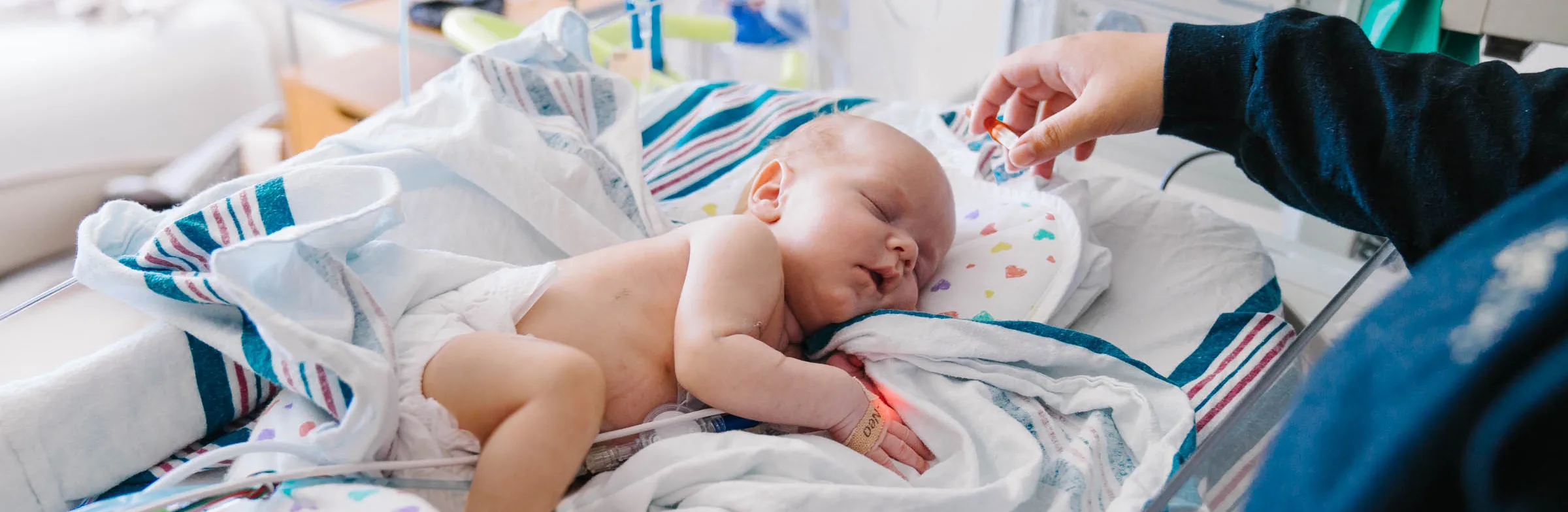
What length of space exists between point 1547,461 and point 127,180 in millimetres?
2034

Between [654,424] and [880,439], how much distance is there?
0.63 ft

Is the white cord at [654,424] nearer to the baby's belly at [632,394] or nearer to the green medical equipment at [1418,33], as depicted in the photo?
the baby's belly at [632,394]

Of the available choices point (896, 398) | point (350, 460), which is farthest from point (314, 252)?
point (896, 398)

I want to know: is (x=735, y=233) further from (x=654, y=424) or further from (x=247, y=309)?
(x=247, y=309)

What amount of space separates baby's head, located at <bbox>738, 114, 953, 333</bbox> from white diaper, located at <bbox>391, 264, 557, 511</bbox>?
0.26 m

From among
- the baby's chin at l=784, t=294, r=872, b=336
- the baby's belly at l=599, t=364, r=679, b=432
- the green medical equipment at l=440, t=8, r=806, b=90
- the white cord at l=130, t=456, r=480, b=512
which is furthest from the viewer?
the green medical equipment at l=440, t=8, r=806, b=90

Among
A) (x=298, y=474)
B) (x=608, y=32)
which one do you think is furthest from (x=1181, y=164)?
(x=298, y=474)

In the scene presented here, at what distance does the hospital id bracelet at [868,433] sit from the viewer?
32.8 inches

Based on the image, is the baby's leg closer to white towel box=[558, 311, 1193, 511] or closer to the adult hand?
white towel box=[558, 311, 1193, 511]

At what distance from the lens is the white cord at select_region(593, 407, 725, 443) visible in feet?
2.60

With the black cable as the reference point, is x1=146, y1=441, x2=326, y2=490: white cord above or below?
above

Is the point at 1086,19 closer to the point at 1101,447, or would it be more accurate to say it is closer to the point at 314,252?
the point at 1101,447

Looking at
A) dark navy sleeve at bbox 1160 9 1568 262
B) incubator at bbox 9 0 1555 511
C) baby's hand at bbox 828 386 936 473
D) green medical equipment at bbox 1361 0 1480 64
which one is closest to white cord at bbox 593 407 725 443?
incubator at bbox 9 0 1555 511

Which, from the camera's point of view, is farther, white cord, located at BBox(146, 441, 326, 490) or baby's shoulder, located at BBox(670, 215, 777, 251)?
baby's shoulder, located at BBox(670, 215, 777, 251)
